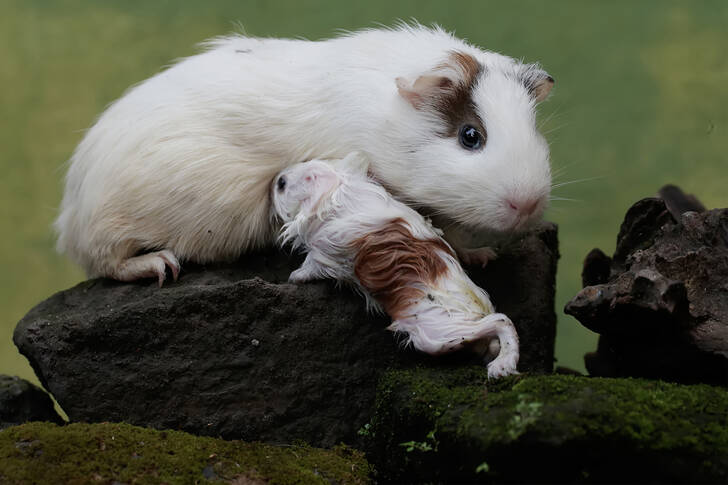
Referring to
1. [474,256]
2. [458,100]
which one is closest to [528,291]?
[474,256]

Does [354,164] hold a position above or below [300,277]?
above

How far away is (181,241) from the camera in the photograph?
397 cm

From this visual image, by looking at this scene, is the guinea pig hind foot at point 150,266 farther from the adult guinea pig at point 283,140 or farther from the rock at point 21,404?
the rock at point 21,404

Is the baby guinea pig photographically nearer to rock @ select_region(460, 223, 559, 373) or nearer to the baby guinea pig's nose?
the baby guinea pig's nose

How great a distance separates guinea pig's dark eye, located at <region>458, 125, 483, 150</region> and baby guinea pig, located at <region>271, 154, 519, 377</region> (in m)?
0.39

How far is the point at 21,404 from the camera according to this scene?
410cm

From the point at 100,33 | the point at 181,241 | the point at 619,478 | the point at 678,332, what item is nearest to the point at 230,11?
the point at 100,33

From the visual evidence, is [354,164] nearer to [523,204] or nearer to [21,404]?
[523,204]

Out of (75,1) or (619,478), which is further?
(75,1)

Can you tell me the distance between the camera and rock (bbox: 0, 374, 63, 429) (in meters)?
4.02

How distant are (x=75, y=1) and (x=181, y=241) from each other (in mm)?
3152

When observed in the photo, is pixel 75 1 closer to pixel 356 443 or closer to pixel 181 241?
pixel 181 241

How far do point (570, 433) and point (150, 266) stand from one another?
2.20 metres

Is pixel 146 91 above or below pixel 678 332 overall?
above
